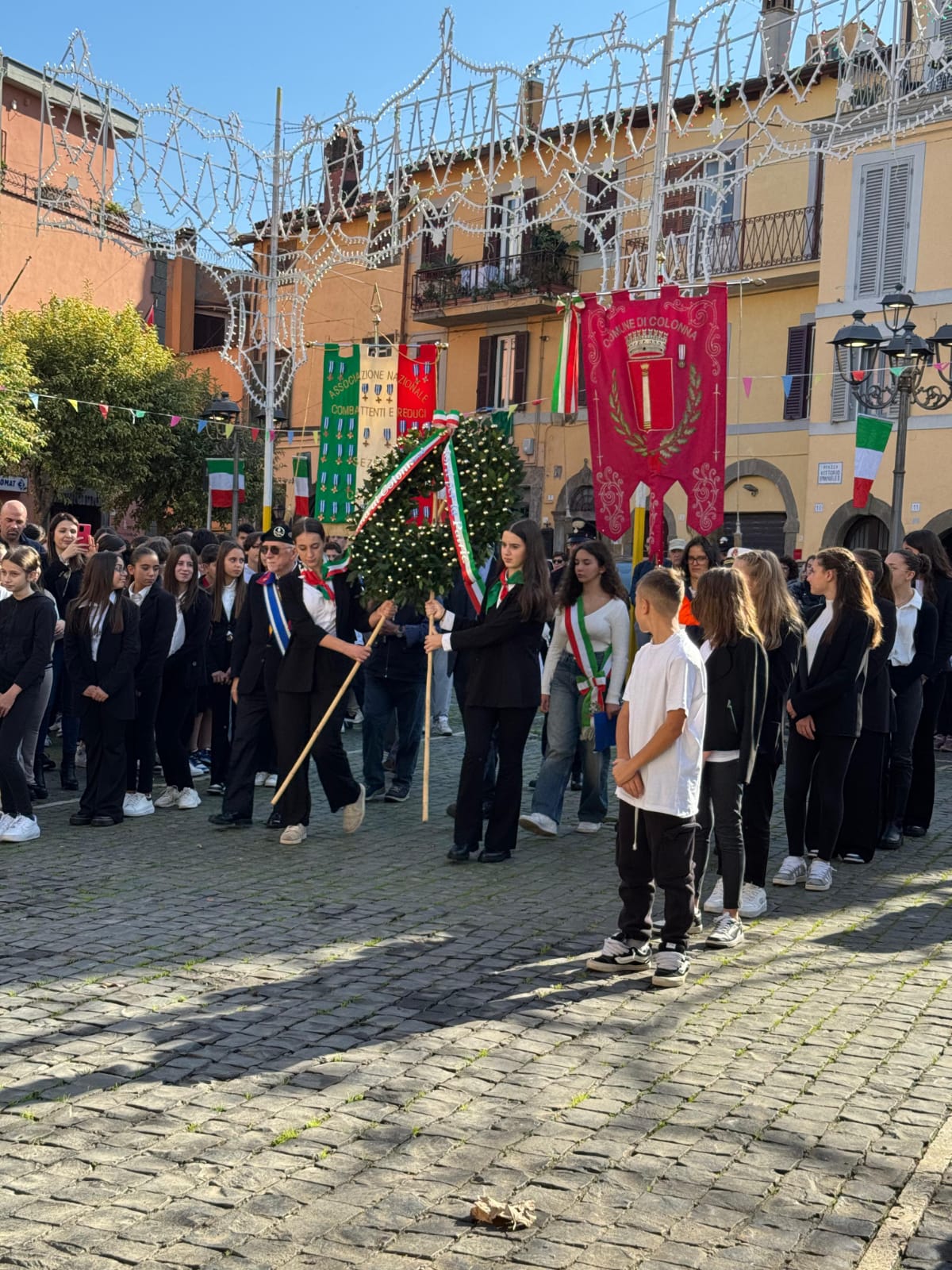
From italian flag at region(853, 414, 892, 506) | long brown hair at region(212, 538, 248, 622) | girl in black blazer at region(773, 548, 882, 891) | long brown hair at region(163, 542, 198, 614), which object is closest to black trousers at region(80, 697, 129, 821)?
long brown hair at region(163, 542, 198, 614)

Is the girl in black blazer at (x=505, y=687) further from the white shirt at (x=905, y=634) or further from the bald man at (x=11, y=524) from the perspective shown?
the bald man at (x=11, y=524)

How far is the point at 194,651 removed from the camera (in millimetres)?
10398

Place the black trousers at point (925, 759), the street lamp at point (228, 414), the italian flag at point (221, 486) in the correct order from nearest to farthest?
the black trousers at point (925, 759) < the street lamp at point (228, 414) < the italian flag at point (221, 486)

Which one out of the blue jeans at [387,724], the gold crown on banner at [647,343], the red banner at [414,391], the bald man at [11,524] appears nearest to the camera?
the blue jeans at [387,724]

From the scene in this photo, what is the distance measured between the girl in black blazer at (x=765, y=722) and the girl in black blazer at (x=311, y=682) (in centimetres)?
272

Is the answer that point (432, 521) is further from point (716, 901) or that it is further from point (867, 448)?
point (867, 448)

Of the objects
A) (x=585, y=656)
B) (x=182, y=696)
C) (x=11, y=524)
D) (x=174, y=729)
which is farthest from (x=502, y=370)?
(x=585, y=656)

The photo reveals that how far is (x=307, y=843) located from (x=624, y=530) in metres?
4.35

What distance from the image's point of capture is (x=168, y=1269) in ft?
11.1

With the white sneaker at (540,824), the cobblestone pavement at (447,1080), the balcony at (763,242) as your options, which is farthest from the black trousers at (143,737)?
the balcony at (763,242)

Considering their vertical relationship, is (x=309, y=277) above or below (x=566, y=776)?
above

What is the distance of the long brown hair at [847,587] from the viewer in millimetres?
8039

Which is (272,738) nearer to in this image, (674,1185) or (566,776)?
(566,776)

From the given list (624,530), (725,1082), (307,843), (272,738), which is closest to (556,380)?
(624,530)
